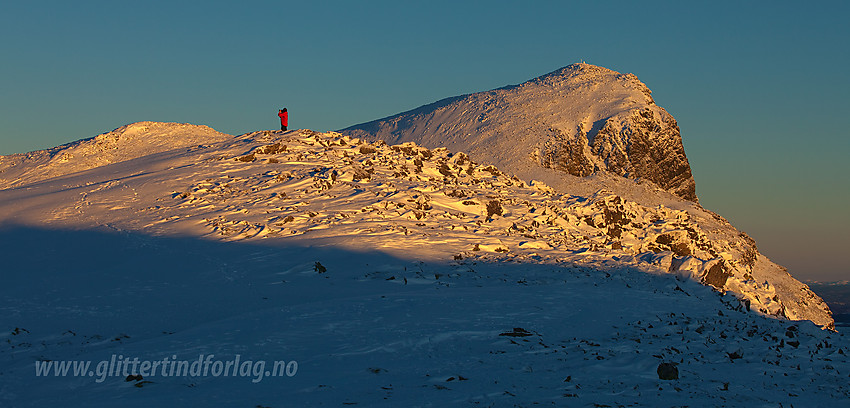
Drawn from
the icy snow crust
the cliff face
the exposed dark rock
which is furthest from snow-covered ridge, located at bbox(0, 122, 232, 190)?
the exposed dark rock

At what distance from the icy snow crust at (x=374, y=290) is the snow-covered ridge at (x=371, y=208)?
0.15 metres

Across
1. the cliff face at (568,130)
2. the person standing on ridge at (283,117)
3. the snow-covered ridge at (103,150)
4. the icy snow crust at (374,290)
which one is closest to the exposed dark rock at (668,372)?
the icy snow crust at (374,290)

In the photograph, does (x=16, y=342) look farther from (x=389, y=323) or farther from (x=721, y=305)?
(x=721, y=305)

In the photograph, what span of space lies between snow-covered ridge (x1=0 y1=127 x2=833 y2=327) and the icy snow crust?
155 mm

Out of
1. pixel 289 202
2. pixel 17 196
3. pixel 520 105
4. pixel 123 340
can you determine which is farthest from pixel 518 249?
pixel 520 105

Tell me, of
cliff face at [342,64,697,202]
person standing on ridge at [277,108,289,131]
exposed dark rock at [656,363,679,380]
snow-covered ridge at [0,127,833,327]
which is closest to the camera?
exposed dark rock at [656,363,679,380]

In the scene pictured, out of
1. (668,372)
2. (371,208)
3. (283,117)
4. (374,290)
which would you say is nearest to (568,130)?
(283,117)

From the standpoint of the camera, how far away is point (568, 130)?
241 feet

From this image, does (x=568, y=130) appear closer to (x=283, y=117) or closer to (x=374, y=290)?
(x=283, y=117)

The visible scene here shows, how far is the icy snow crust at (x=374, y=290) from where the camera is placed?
10430 millimetres

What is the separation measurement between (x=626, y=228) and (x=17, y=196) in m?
28.9

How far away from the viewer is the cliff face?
2783 inches

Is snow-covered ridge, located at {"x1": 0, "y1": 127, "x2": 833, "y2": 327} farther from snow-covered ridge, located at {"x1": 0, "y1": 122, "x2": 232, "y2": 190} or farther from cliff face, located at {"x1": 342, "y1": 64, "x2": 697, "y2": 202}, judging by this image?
cliff face, located at {"x1": 342, "y1": 64, "x2": 697, "y2": 202}

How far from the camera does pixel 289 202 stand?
96.3 feet
